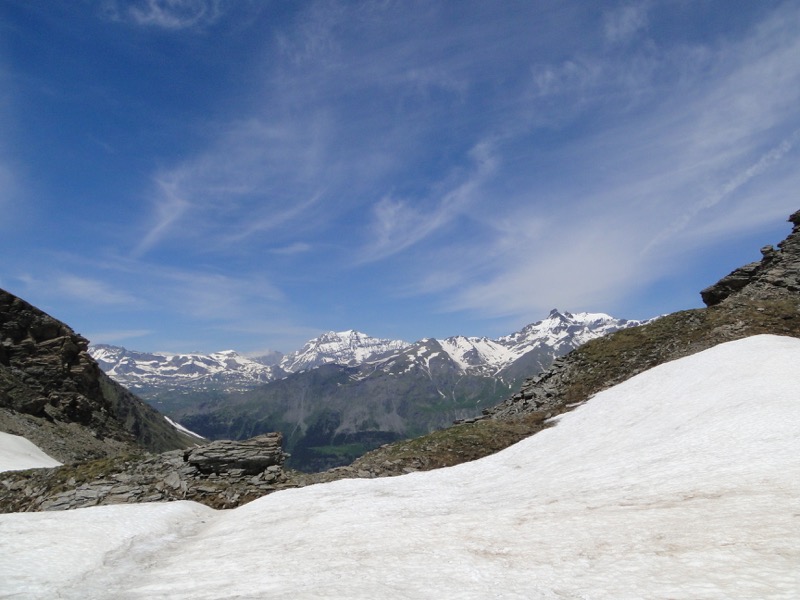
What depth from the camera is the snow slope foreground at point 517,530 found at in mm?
11195

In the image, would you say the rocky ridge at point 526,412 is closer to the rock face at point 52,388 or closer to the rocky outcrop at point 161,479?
the rocky outcrop at point 161,479

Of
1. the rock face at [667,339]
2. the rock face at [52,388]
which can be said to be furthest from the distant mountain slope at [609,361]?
the rock face at [52,388]

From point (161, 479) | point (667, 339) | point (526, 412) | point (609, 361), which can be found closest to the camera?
point (161, 479)

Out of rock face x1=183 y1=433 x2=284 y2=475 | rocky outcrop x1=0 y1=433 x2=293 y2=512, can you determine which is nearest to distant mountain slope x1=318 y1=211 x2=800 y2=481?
rock face x1=183 y1=433 x2=284 y2=475

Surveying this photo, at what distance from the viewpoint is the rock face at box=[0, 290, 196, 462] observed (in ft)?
244

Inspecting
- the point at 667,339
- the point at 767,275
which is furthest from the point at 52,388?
the point at 767,275

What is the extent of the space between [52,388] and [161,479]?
79.4 metres

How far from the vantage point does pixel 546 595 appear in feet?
34.8

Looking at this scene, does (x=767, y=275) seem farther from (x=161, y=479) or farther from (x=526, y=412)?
(x=161, y=479)

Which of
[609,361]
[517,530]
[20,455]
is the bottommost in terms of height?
[517,530]

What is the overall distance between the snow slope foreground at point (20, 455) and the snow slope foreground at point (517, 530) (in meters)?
34.3

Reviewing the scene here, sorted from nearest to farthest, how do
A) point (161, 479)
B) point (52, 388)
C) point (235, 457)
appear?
point (161, 479), point (235, 457), point (52, 388)

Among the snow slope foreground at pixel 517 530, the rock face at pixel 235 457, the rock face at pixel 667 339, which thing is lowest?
the snow slope foreground at pixel 517 530

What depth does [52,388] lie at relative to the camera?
90438 millimetres
